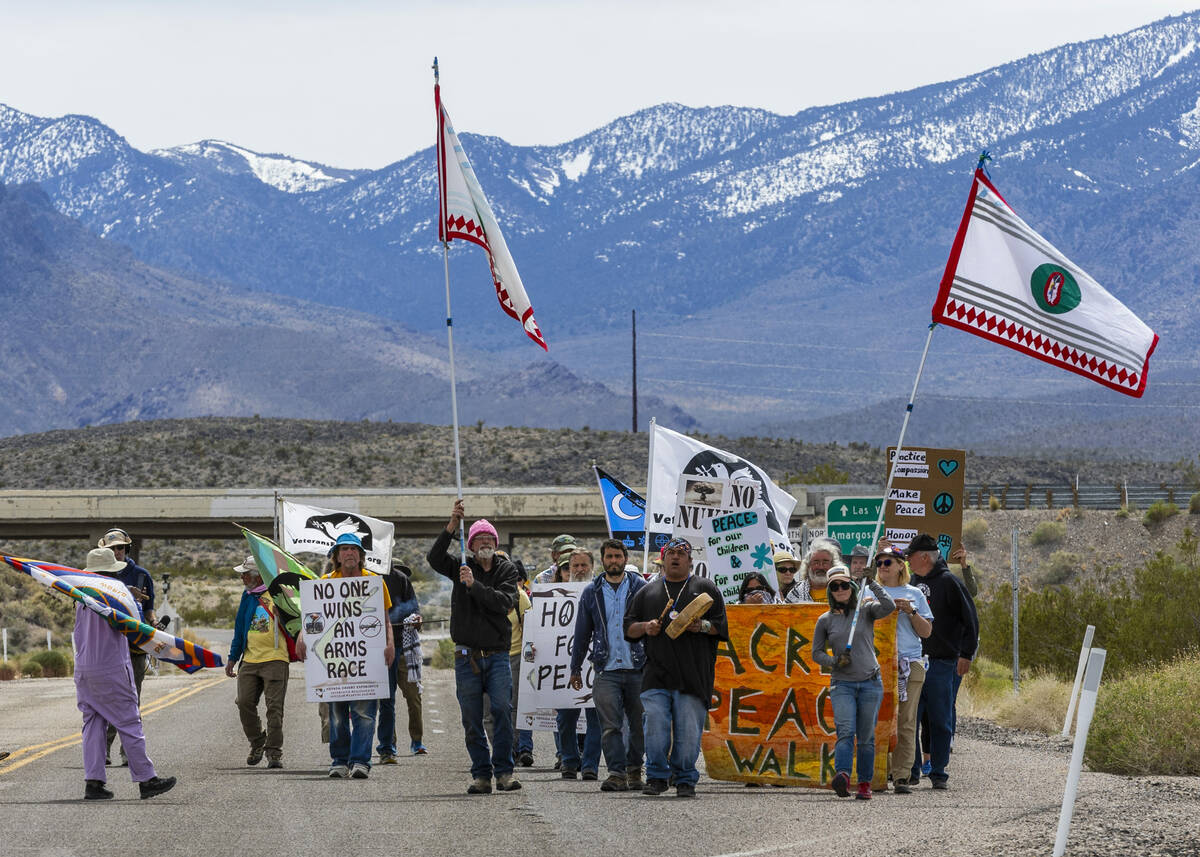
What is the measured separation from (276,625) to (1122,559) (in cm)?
5316

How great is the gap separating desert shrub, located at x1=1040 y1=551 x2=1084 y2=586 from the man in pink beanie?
52.0 metres

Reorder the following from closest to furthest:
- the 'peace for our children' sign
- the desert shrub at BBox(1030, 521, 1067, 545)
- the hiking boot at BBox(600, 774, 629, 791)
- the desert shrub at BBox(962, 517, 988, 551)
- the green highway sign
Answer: the hiking boot at BBox(600, 774, 629, 791), the 'peace for our children' sign, the green highway sign, the desert shrub at BBox(1030, 521, 1067, 545), the desert shrub at BBox(962, 517, 988, 551)

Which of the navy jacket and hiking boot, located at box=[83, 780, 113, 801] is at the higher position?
the navy jacket

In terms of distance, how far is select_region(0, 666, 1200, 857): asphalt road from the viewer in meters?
11.8

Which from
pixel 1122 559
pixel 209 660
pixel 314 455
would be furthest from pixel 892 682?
pixel 314 455

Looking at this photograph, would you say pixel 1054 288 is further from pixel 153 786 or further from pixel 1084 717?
pixel 153 786

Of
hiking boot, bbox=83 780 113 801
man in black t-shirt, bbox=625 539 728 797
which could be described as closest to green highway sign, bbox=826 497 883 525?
man in black t-shirt, bbox=625 539 728 797

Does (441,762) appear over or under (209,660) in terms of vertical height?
under

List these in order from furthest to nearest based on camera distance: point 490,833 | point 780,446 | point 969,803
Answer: point 780,446
point 969,803
point 490,833

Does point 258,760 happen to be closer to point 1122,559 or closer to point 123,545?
point 123,545

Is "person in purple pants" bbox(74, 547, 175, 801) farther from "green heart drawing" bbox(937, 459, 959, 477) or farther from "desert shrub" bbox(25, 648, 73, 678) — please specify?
"desert shrub" bbox(25, 648, 73, 678)

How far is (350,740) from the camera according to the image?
1647 cm

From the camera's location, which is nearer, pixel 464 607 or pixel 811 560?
pixel 464 607

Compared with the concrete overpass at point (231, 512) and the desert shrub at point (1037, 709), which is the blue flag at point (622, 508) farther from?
the concrete overpass at point (231, 512)
